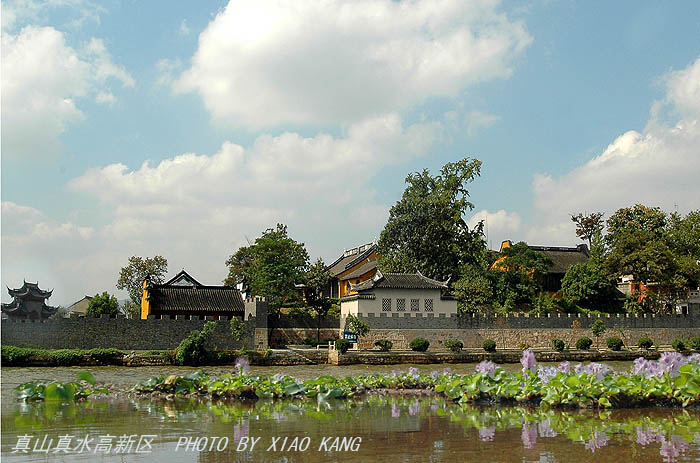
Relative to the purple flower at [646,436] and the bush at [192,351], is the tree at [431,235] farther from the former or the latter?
the purple flower at [646,436]

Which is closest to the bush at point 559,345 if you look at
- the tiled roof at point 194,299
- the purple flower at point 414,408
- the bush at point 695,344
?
the bush at point 695,344

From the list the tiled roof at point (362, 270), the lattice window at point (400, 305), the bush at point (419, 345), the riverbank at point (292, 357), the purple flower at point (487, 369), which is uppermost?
the tiled roof at point (362, 270)

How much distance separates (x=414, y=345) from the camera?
29844 millimetres

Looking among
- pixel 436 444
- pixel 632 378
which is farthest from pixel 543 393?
pixel 436 444

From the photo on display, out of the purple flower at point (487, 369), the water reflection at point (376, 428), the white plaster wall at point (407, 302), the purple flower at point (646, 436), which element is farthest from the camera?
the white plaster wall at point (407, 302)

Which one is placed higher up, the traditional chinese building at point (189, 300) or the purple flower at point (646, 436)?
the traditional chinese building at point (189, 300)

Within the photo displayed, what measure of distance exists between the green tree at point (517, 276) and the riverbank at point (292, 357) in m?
5.91

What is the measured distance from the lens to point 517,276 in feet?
127

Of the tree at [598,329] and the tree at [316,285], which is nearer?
the tree at [598,329]

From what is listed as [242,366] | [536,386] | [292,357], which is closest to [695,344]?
[292,357]

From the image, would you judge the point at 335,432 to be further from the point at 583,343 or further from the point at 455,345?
the point at 583,343

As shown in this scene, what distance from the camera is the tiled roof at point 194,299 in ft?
111

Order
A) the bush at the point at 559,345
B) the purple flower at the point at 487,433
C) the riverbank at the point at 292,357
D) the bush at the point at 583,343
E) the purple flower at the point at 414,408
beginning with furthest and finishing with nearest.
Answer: the bush at the point at 583,343
the bush at the point at 559,345
the riverbank at the point at 292,357
the purple flower at the point at 414,408
the purple flower at the point at 487,433

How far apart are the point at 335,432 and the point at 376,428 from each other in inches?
28.0
